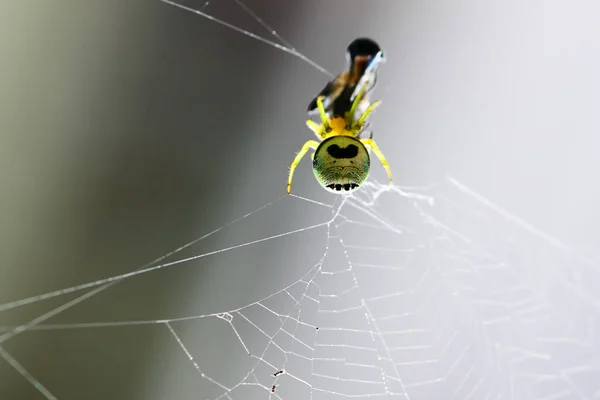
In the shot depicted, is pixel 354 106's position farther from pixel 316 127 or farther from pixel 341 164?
pixel 341 164

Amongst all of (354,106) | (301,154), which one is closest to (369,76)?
(354,106)

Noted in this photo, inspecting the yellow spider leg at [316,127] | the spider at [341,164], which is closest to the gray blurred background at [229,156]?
the yellow spider leg at [316,127]

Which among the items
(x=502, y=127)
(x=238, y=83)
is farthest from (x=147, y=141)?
(x=502, y=127)

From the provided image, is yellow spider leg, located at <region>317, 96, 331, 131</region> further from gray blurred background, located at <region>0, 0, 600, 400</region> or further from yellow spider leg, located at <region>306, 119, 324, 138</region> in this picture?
gray blurred background, located at <region>0, 0, 600, 400</region>

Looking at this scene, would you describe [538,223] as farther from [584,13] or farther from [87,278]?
[87,278]

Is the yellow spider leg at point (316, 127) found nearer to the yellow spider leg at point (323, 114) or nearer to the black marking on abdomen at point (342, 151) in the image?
the yellow spider leg at point (323, 114)
